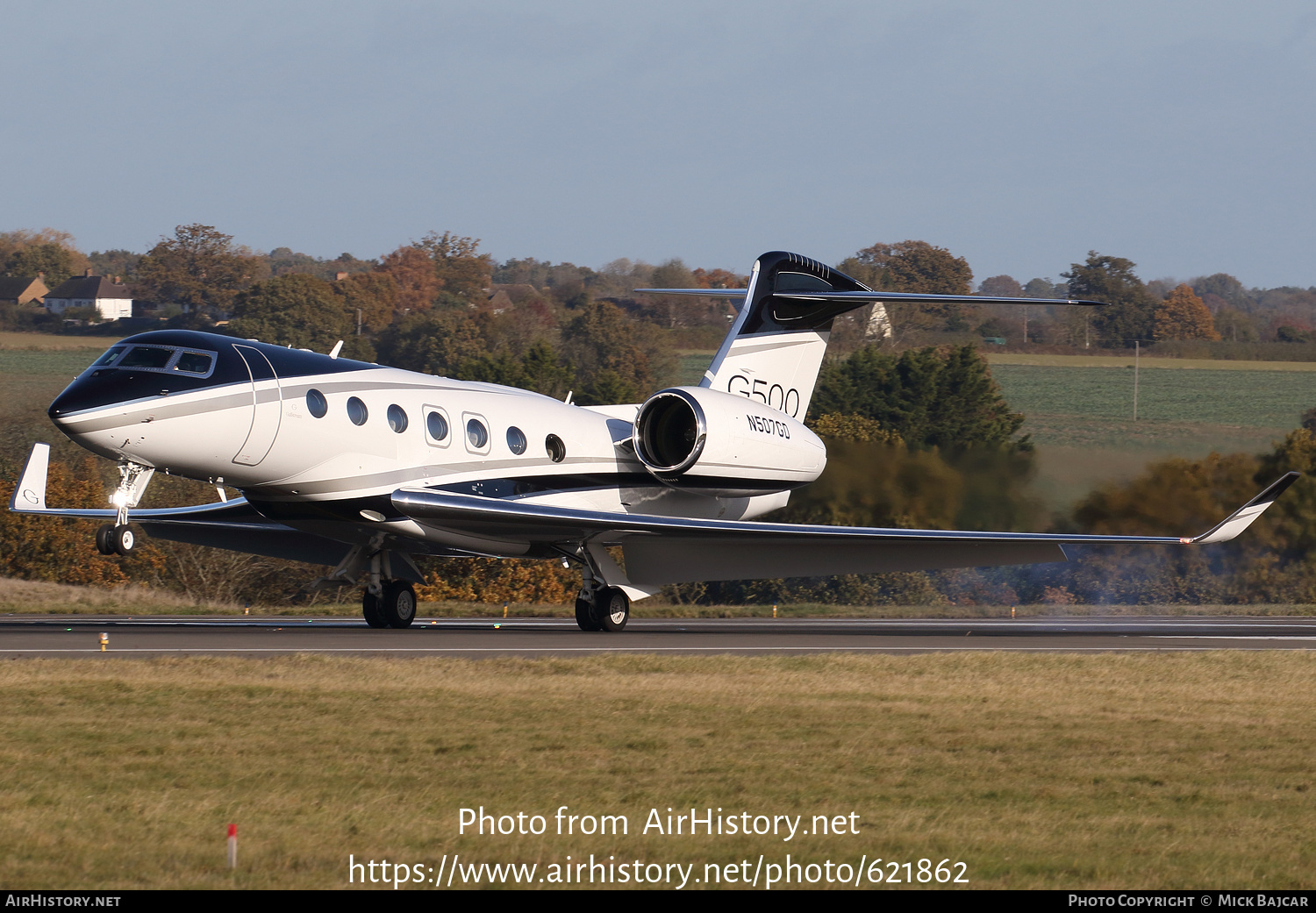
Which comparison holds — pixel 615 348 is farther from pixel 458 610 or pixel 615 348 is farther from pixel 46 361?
pixel 458 610

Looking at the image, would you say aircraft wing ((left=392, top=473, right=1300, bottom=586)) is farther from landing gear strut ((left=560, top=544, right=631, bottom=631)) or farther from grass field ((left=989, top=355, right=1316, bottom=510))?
grass field ((left=989, top=355, right=1316, bottom=510))

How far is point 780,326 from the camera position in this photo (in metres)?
27.7

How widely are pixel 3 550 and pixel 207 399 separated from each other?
2491 cm

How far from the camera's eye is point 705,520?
23.3 metres

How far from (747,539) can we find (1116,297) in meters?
80.1

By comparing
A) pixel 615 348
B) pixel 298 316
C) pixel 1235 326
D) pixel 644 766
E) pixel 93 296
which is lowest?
pixel 644 766

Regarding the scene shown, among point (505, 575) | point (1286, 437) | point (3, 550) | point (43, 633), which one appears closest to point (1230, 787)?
point (43, 633)

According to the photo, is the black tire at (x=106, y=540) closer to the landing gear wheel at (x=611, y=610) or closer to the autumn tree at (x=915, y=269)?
the landing gear wheel at (x=611, y=610)

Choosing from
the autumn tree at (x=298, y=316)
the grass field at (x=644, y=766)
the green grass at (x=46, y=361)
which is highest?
the autumn tree at (x=298, y=316)

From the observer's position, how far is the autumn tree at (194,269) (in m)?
105

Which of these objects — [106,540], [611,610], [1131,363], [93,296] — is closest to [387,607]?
[611,610]

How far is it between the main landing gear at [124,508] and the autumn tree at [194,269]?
88.9 metres

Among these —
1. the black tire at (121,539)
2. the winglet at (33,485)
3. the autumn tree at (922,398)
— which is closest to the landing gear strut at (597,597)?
the black tire at (121,539)

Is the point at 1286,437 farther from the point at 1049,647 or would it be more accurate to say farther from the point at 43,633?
the point at 43,633
